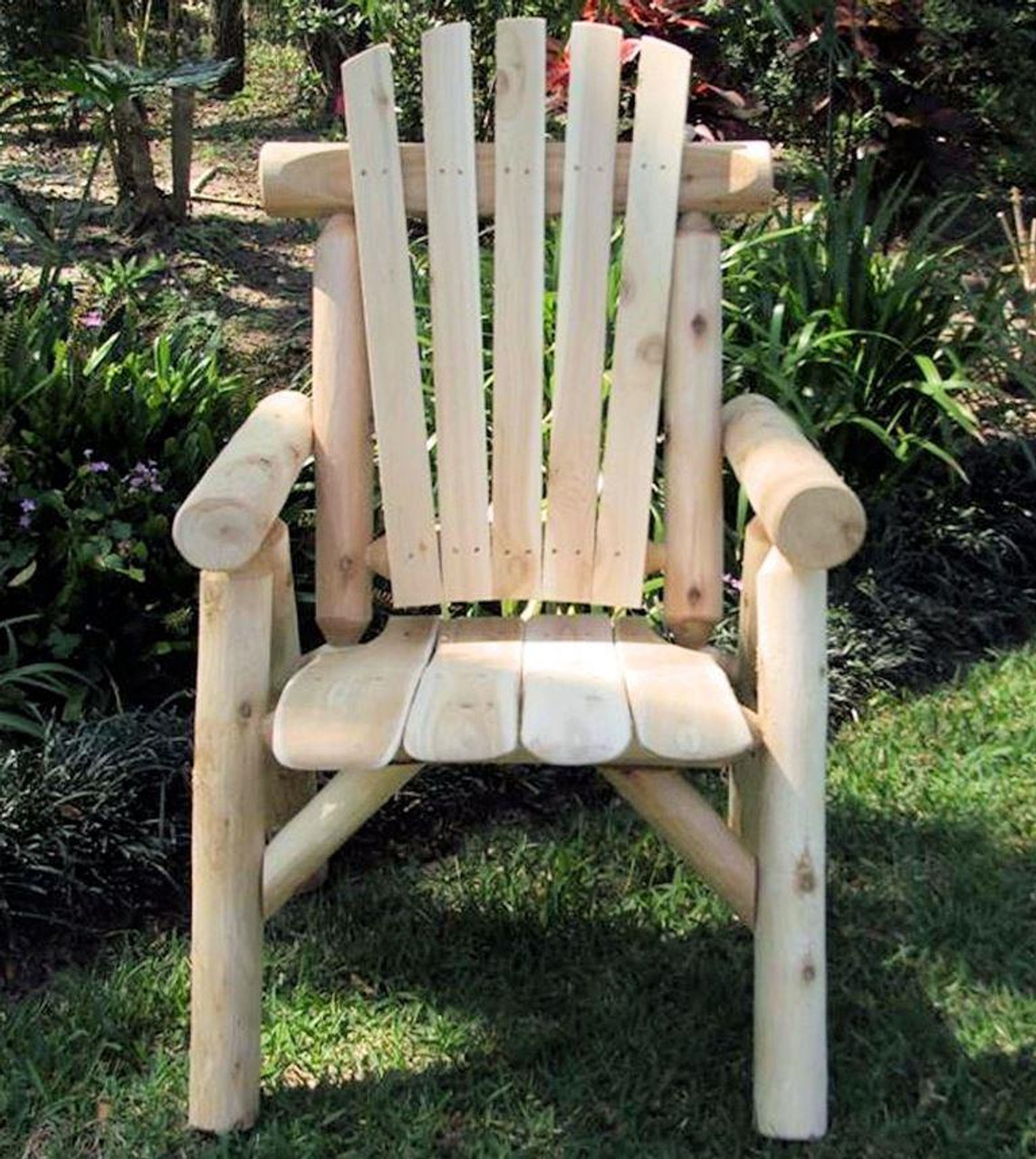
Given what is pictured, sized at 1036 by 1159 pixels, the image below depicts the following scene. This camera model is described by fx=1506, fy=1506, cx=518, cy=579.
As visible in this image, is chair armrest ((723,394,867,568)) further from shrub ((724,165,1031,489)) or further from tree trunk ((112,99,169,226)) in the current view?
tree trunk ((112,99,169,226))

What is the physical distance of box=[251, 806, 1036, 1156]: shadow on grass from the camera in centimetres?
192

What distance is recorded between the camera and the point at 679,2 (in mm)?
4086

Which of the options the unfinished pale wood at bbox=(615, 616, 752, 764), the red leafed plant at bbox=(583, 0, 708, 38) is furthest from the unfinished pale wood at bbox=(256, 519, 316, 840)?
the red leafed plant at bbox=(583, 0, 708, 38)

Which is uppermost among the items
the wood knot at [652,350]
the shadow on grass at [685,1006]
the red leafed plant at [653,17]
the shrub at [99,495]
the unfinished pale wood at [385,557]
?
the red leafed plant at [653,17]

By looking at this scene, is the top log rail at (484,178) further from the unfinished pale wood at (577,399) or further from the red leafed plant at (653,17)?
the red leafed plant at (653,17)

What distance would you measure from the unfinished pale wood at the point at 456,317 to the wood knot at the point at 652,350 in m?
0.25

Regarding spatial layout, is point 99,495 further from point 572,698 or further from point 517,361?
point 572,698

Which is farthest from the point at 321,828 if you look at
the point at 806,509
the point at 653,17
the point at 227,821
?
the point at 653,17

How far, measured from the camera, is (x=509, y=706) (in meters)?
1.79

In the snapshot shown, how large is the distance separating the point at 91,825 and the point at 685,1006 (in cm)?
94

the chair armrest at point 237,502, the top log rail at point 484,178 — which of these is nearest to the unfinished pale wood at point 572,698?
the chair armrest at point 237,502

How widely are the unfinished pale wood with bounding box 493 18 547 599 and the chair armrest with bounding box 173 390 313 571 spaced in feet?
1.31

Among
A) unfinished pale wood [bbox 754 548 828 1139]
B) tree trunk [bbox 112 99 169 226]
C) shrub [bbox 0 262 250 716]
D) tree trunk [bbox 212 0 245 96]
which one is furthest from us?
tree trunk [bbox 212 0 245 96]

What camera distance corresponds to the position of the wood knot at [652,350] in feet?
7.28
